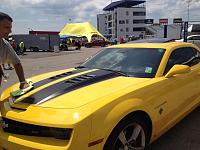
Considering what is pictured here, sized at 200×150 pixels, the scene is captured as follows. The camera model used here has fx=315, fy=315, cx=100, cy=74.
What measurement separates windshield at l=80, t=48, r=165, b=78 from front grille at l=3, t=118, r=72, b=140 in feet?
5.37

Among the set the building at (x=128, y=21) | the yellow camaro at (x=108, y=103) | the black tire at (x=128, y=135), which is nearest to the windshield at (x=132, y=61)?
the yellow camaro at (x=108, y=103)

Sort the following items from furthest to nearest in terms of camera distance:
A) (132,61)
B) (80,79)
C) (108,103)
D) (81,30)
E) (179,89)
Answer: (81,30)
(132,61)
(179,89)
(80,79)
(108,103)

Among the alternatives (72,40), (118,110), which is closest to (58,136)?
(118,110)

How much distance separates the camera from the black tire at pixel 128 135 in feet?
10.6

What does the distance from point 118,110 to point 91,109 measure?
316 millimetres

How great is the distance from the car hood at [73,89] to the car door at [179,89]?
464mm

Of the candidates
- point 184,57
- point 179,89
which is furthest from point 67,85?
point 184,57

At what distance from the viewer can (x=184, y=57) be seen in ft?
17.1

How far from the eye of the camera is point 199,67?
533 centimetres

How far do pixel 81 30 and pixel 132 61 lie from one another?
49.9 m

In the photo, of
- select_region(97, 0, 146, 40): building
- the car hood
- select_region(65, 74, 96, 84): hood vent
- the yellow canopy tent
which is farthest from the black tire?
select_region(97, 0, 146, 40): building

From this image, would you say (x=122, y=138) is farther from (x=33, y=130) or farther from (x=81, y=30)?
(x=81, y=30)

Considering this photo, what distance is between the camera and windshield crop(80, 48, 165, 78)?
14.4ft

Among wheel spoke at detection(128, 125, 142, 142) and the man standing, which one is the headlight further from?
the man standing
